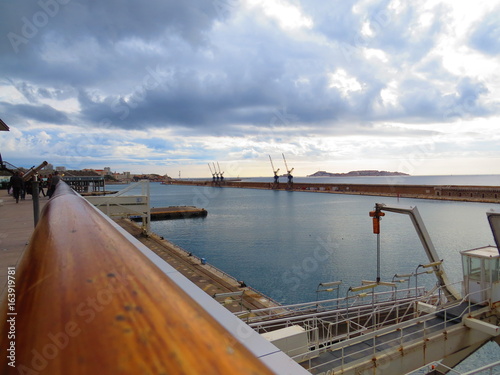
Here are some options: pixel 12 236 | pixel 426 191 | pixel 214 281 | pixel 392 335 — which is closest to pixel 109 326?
pixel 12 236

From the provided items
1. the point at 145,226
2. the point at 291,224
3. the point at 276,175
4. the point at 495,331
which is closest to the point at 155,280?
the point at 495,331

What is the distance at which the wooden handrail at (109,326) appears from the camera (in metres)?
0.36

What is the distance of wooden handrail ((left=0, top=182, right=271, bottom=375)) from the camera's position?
355 mm

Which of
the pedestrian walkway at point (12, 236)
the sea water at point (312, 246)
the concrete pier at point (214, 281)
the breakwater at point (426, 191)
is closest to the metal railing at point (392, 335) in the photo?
the concrete pier at point (214, 281)

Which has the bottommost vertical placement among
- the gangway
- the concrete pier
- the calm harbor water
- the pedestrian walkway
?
the calm harbor water

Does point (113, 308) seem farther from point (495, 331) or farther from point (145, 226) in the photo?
point (145, 226)

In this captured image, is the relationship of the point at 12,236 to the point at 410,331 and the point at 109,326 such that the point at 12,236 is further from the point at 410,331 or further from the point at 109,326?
the point at 410,331

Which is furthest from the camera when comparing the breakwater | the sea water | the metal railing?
the breakwater

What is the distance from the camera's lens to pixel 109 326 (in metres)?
0.40

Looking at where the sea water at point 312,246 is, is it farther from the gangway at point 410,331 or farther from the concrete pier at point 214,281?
the gangway at point 410,331

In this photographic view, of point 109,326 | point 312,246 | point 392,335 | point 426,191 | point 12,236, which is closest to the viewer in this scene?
point 109,326

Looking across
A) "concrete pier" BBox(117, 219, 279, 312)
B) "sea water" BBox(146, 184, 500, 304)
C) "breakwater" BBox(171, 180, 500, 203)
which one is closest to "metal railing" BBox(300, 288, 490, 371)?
"concrete pier" BBox(117, 219, 279, 312)

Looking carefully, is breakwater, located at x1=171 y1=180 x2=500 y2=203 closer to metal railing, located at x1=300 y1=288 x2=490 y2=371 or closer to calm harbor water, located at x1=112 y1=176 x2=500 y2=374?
calm harbor water, located at x1=112 y1=176 x2=500 y2=374

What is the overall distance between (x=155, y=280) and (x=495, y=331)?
8.37 metres
